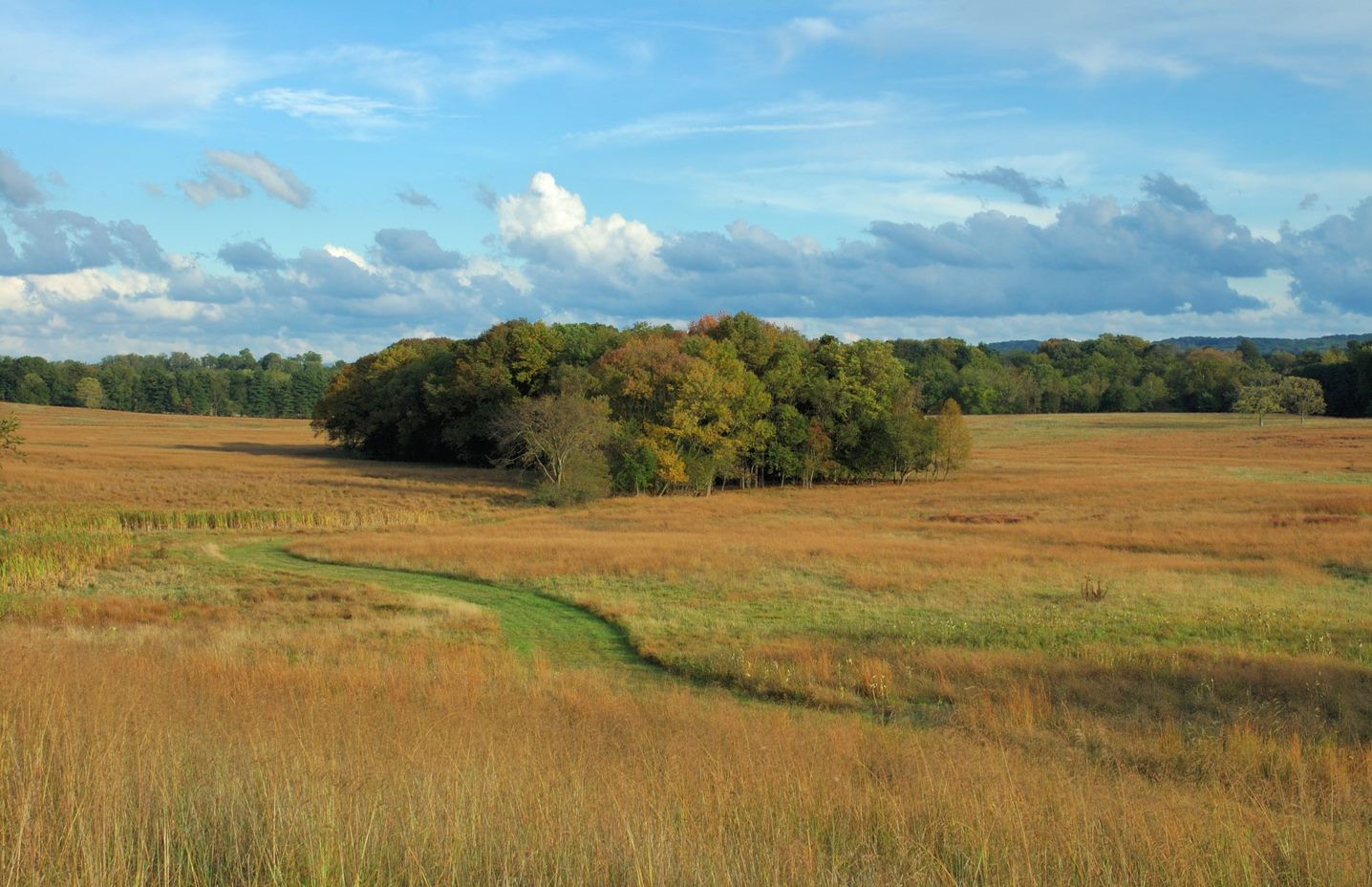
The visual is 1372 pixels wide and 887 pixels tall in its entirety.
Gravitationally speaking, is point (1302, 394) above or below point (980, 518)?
above

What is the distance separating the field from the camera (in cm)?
564

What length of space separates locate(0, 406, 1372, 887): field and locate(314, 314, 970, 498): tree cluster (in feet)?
64.0

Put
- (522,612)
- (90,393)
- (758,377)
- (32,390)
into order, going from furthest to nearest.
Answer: (32,390)
(90,393)
(758,377)
(522,612)

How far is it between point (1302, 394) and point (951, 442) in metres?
65.2

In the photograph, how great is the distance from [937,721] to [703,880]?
9.50m

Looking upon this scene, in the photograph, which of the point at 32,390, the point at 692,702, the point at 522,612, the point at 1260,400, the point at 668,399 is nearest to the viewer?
the point at 692,702

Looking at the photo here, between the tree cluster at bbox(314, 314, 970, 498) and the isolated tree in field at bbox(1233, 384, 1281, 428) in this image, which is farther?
the isolated tree in field at bbox(1233, 384, 1281, 428)

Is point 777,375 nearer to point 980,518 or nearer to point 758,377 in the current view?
point 758,377

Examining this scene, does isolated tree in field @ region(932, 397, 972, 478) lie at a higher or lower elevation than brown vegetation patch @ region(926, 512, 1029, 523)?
higher

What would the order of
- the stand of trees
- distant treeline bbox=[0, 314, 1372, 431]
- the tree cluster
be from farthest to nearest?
distant treeline bbox=[0, 314, 1372, 431]
the stand of trees
the tree cluster

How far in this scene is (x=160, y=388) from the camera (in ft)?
579

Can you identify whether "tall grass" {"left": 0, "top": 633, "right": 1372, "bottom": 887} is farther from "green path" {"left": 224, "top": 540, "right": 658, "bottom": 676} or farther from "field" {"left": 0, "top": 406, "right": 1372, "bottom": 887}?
"green path" {"left": 224, "top": 540, "right": 658, "bottom": 676}

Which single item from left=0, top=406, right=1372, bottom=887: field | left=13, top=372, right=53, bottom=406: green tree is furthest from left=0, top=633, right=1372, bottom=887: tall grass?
left=13, top=372, right=53, bottom=406: green tree

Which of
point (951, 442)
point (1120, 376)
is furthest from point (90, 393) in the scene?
point (1120, 376)
